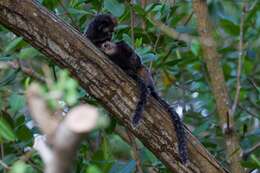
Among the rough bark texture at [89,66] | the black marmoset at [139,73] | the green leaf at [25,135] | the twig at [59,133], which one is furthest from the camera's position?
the green leaf at [25,135]

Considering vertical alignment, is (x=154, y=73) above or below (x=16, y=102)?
below

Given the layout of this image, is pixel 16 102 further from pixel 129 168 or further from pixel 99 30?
pixel 129 168

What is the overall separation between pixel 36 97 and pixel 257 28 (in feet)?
8.83

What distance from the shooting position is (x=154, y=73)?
3242mm

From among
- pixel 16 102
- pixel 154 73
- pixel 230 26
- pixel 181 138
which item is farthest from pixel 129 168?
pixel 230 26

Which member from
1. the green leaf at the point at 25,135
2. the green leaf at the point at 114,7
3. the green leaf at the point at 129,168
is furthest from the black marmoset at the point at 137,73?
the green leaf at the point at 25,135

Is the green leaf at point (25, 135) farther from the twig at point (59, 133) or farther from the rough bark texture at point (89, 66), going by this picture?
the twig at point (59, 133)

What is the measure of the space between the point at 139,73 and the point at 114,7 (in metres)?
0.45

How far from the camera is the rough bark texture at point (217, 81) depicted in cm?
275

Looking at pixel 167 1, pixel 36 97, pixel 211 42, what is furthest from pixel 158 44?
pixel 36 97

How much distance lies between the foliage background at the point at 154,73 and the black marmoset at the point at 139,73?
22 cm

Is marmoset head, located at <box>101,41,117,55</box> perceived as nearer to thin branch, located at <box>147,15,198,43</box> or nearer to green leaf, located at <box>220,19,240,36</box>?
thin branch, located at <box>147,15,198,43</box>

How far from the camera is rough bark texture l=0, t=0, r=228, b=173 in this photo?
2260 millimetres

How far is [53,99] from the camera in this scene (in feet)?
3.92
